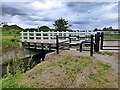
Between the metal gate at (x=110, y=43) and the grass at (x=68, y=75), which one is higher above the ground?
the metal gate at (x=110, y=43)

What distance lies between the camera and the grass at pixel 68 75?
21.7 ft

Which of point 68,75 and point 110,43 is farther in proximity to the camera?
point 110,43

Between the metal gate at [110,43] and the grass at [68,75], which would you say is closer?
the grass at [68,75]

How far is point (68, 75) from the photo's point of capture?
738cm

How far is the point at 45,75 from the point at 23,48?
38.4 ft

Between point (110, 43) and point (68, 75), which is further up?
point (110, 43)

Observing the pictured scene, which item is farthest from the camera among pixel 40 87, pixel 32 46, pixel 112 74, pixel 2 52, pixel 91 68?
pixel 32 46

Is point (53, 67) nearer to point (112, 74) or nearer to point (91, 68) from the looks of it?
point (91, 68)

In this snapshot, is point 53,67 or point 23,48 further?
point 23,48

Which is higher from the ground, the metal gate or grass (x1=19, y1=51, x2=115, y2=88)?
the metal gate

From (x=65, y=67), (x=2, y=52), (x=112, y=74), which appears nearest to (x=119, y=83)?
(x=112, y=74)

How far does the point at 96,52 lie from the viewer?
11977 mm

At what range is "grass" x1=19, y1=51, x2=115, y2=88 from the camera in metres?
6.61

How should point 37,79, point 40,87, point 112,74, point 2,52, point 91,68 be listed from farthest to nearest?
point 2,52, point 91,68, point 112,74, point 37,79, point 40,87
